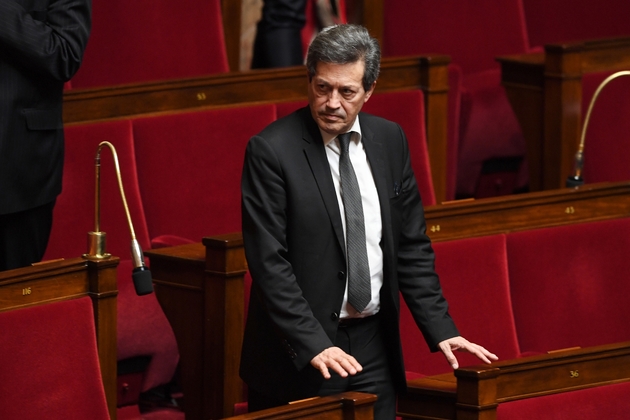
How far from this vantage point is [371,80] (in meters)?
0.62

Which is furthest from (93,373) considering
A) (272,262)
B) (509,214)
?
(509,214)

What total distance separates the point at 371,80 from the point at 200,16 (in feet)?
1.71

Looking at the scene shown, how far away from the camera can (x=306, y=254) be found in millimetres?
614

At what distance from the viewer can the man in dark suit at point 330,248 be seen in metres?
0.59

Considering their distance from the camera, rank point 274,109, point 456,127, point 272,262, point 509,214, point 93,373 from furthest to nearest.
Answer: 1. point 456,127
2. point 274,109
3. point 509,214
4. point 93,373
5. point 272,262

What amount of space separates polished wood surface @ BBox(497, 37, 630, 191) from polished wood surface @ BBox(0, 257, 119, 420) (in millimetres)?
539

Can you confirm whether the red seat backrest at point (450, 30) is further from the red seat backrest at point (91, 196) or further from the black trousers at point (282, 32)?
the red seat backrest at point (91, 196)

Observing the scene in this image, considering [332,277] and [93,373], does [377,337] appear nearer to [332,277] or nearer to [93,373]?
[332,277]

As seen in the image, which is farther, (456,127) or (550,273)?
(456,127)

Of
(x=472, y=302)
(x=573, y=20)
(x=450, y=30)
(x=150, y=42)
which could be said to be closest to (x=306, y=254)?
(x=472, y=302)

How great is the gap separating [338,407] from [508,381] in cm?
13

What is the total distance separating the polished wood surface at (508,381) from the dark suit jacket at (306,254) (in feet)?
0.13

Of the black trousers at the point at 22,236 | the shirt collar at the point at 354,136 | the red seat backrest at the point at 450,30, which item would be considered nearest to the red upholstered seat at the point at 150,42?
the red seat backrest at the point at 450,30

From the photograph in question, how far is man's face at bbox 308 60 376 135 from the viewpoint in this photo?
60 cm
